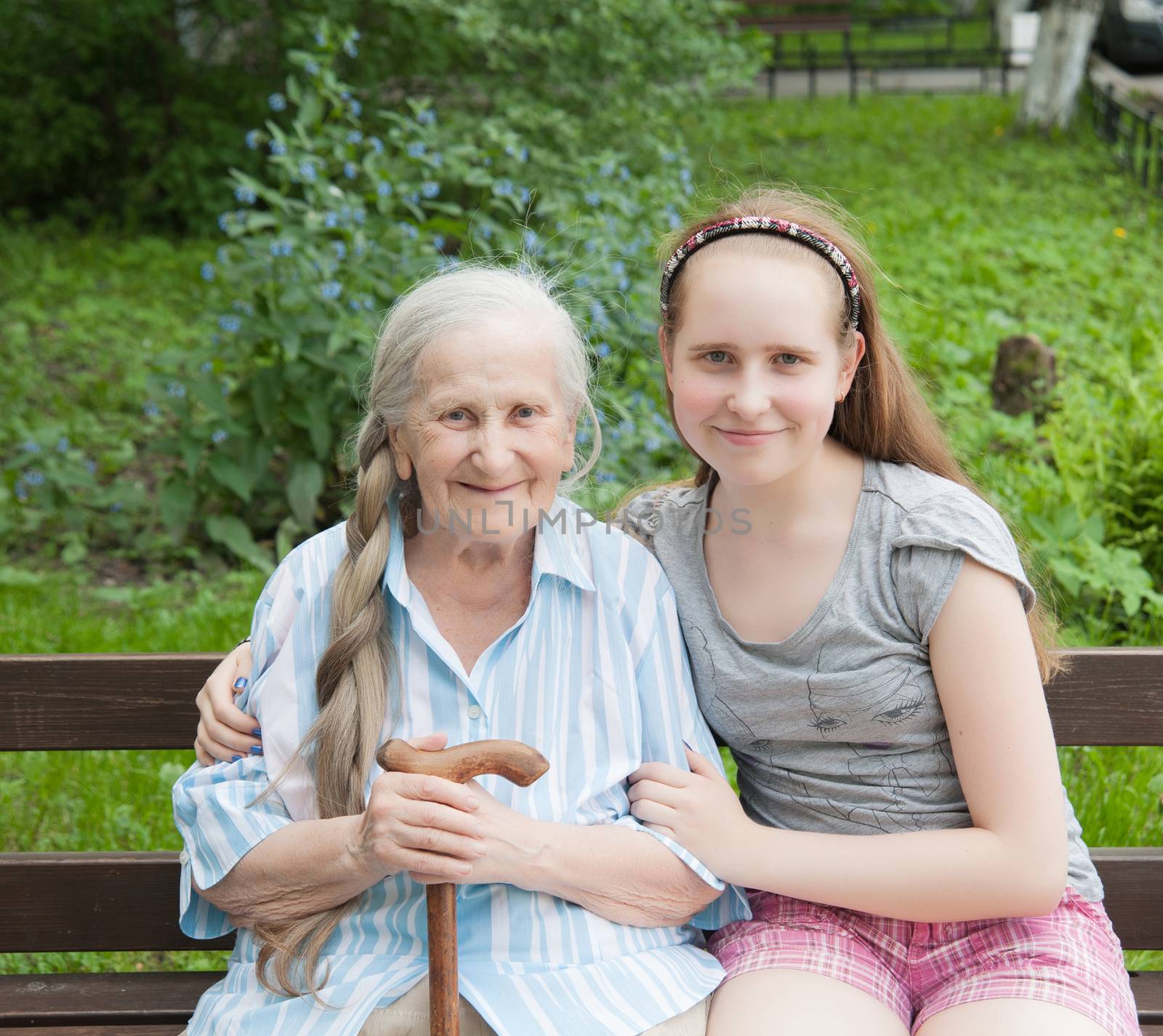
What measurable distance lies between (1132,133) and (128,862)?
11.6 meters

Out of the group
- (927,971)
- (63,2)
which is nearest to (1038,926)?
(927,971)

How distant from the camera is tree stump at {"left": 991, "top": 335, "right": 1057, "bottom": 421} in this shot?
536 cm

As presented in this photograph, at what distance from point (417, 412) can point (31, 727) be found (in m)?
1.02

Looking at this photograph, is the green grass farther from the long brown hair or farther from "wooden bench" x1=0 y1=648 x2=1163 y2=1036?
"wooden bench" x1=0 y1=648 x2=1163 y2=1036

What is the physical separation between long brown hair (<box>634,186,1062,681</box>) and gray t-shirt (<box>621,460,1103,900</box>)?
53 millimetres

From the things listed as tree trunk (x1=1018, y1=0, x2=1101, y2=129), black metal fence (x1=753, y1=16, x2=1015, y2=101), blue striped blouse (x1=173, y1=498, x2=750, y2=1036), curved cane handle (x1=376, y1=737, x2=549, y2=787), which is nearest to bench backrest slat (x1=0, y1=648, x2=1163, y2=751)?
blue striped blouse (x1=173, y1=498, x2=750, y2=1036)

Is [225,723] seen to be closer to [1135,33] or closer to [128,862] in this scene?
[128,862]

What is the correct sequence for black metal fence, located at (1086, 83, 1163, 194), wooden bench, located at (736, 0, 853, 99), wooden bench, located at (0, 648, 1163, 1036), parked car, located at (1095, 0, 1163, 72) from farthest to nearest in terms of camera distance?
wooden bench, located at (736, 0, 853, 99)
parked car, located at (1095, 0, 1163, 72)
black metal fence, located at (1086, 83, 1163, 194)
wooden bench, located at (0, 648, 1163, 1036)

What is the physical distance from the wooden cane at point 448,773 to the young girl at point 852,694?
37cm

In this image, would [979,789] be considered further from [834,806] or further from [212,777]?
[212,777]

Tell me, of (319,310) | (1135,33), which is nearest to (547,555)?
(319,310)

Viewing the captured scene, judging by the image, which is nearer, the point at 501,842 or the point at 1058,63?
the point at 501,842

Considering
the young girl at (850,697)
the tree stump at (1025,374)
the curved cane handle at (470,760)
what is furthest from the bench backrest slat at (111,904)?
the tree stump at (1025,374)

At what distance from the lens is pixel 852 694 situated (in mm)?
2053
